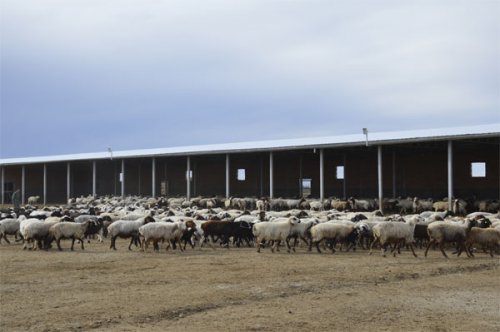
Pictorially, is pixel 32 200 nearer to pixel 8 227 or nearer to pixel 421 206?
pixel 8 227

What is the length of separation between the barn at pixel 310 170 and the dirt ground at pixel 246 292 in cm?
1796

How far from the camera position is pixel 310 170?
49188mm

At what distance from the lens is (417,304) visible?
36.2 feet

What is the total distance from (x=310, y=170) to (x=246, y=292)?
37650 mm

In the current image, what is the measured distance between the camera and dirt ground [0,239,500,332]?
951 centimetres

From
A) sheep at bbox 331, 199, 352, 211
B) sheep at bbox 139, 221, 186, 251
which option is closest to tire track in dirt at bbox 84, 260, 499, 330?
sheep at bbox 139, 221, 186, 251

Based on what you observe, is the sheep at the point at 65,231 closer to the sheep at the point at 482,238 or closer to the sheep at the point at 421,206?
the sheep at the point at 482,238

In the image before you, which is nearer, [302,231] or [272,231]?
[272,231]

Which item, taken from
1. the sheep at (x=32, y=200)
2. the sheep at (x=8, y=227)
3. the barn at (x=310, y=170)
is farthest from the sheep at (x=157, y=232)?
the sheep at (x=32, y=200)

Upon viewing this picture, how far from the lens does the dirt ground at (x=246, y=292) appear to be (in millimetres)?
9508

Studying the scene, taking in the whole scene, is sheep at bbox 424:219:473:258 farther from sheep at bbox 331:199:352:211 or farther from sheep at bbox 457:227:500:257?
sheep at bbox 331:199:352:211

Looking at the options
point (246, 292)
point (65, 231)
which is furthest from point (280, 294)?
point (65, 231)

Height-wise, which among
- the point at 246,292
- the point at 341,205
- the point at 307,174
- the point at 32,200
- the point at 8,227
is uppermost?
the point at 307,174

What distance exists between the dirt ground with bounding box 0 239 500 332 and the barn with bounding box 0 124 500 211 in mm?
17958
